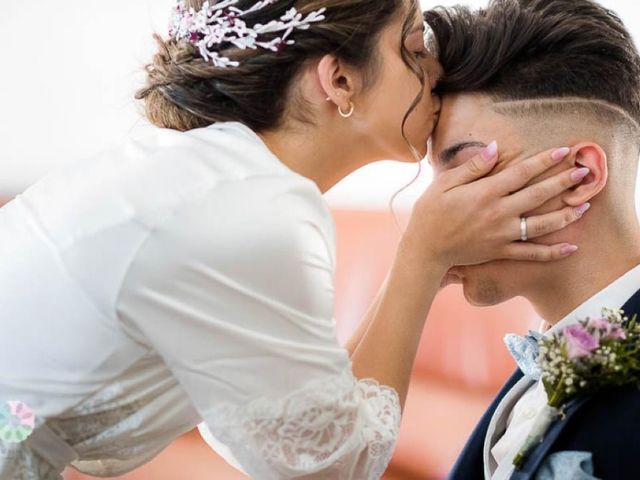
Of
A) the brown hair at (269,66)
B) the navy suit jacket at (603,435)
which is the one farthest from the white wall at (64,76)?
the navy suit jacket at (603,435)

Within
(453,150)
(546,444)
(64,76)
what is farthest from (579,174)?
(64,76)

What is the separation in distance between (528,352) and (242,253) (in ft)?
2.09

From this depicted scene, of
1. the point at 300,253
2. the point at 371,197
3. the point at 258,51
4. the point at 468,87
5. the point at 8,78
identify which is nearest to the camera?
the point at 300,253

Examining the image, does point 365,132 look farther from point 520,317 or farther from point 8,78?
point 8,78

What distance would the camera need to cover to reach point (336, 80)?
5.16ft

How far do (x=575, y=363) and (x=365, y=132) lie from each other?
1.72ft

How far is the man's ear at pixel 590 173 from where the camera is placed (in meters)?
1.58

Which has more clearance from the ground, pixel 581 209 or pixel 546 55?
pixel 546 55

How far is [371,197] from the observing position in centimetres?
360

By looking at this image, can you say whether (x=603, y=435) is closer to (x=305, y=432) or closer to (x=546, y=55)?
(x=305, y=432)

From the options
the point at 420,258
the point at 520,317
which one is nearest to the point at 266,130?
the point at 420,258

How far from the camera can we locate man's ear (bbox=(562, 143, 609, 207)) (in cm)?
158

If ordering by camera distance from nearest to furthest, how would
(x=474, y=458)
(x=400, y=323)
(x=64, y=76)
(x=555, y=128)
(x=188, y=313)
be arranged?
(x=188, y=313) < (x=400, y=323) < (x=555, y=128) < (x=474, y=458) < (x=64, y=76)

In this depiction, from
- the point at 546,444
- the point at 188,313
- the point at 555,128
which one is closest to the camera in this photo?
the point at 188,313
